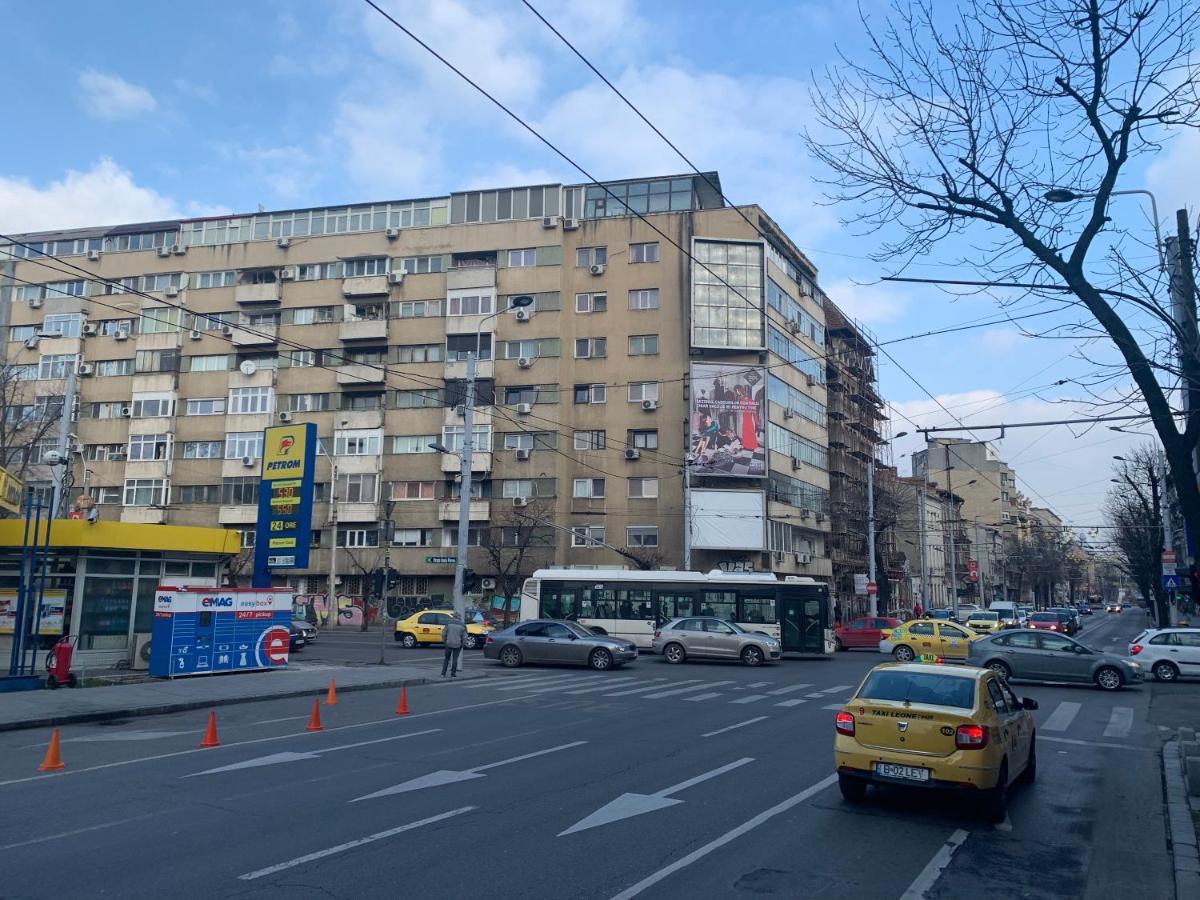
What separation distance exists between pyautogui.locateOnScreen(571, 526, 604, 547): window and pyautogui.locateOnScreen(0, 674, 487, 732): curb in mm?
30813

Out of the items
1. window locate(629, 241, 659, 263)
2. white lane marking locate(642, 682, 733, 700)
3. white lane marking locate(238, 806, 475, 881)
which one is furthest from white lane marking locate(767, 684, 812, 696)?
window locate(629, 241, 659, 263)

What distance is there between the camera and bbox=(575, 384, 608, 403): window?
183 feet

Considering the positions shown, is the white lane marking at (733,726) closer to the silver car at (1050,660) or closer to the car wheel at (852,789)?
the car wheel at (852,789)

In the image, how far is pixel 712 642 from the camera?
3003 centimetres

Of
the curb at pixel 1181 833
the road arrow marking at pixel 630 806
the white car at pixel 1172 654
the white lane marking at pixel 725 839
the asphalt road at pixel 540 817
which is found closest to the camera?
the white lane marking at pixel 725 839

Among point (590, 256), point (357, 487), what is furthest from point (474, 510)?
point (590, 256)

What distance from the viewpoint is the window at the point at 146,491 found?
199 feet

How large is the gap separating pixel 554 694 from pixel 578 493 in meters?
34.9

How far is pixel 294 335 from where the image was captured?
197 feet

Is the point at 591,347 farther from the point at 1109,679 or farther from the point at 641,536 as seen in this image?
the point at 1109,679

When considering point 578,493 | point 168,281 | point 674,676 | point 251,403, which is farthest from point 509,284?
point 674,676

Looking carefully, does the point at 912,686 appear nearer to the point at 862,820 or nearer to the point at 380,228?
the point at 862,820

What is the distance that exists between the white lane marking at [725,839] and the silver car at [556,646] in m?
16.8

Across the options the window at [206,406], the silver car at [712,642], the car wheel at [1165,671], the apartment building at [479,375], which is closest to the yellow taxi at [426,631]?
the silver car at [712,642]
